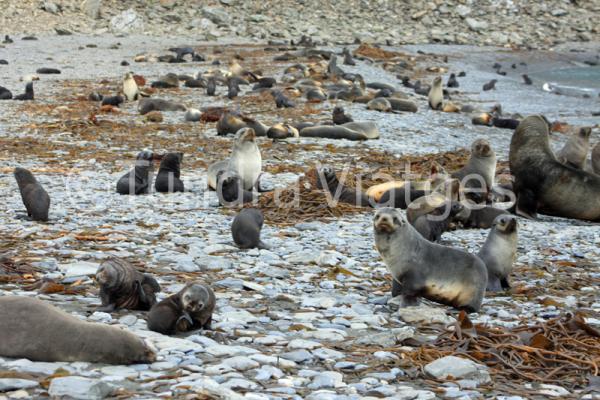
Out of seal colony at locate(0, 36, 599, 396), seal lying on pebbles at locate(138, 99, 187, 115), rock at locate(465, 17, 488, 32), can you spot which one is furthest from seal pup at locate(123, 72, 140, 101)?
rock at locate(465, 17, 488, 32)

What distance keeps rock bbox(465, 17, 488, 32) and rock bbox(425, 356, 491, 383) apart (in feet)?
138

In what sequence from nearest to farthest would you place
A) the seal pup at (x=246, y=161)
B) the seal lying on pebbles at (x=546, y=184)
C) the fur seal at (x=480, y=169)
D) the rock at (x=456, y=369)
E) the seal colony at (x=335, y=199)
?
1. the rock at (x=456, y=369)
2. the seal colony at (x=335, y=199)
3. the seal lying on pebbles at (x=546, y=184)
4. the fur seal at (x=480, y=169)
5. the seal pup at (x=246, y=161)

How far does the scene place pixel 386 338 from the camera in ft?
15.5

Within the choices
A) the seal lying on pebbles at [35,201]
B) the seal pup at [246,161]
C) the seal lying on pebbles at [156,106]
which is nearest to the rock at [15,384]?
the seal lying on pebbles at [35,201]

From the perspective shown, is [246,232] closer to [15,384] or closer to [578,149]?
[15,384]

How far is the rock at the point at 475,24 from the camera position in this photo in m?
44.3

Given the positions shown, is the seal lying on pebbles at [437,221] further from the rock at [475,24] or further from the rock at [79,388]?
the rock at [475,24]

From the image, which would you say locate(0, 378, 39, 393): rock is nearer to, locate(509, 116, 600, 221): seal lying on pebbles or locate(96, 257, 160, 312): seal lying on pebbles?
locate(96, 257, 160, 312): seal lying on pebbles

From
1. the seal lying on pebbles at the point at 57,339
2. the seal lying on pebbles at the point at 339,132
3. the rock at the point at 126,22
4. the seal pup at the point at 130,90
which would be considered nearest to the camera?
the seal lying on pebbles at the point at 57,339

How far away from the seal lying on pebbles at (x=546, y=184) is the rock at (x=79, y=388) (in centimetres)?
652

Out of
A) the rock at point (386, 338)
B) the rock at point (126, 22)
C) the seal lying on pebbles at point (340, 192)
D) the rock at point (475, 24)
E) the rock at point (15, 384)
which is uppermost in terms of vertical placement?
the rock at point (475, 24)

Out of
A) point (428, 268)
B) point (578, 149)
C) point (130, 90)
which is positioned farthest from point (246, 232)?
point (130, 90)

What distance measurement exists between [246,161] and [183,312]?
5.29m

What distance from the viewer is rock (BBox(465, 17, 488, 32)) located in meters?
44.3
